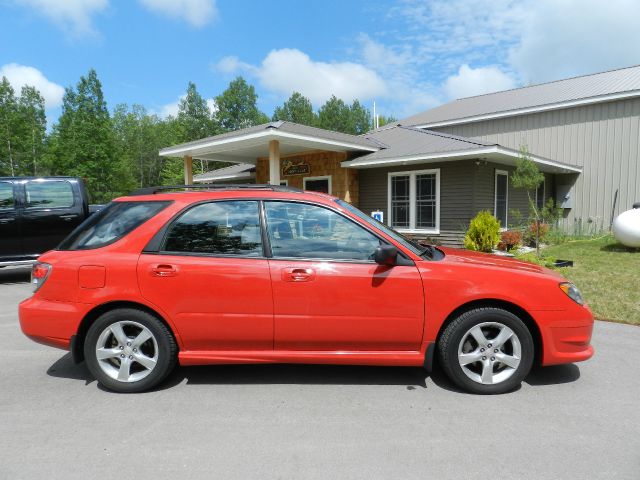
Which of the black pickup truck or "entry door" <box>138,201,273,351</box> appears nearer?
"entry door" <box>138,201,273,351</box>

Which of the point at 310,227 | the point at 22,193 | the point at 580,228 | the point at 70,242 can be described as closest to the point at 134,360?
the point at 70,242

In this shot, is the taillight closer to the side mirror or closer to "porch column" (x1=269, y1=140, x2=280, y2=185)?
the side mirror

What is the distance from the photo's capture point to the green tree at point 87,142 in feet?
137

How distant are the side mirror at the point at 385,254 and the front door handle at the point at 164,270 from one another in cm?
162

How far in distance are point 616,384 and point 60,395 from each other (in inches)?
185

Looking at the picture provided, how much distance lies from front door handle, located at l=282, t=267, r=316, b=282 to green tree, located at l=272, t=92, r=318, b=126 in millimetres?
56090

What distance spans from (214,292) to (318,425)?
128cm

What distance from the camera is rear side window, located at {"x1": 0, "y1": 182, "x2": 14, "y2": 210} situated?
8172 mm

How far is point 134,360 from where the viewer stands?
3.43 metres

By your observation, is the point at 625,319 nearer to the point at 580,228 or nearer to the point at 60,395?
the point at 60,395

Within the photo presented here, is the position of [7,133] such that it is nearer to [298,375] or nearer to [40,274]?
[40,274]

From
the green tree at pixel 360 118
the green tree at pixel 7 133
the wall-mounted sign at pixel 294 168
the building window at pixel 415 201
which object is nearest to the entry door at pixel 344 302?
the building window at pixel 415 201

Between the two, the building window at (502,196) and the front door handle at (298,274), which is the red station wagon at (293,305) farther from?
the building window at (502,196)

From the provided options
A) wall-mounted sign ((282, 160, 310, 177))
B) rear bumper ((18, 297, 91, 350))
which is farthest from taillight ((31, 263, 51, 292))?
wall-mounted sign ((282, 160, 310, 177))
